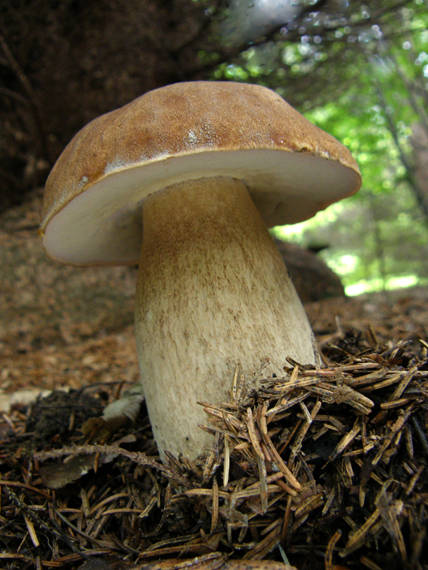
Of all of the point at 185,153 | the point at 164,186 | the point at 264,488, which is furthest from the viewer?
the point at 164,186

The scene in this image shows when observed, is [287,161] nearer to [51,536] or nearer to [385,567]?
[385,567]

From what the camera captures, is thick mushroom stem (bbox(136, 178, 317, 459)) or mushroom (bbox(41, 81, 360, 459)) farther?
thick mushroom stem (bbox(136, 178, 317, 459))

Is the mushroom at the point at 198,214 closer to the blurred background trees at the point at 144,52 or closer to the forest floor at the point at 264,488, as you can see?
the forest floor at the point at 264,488

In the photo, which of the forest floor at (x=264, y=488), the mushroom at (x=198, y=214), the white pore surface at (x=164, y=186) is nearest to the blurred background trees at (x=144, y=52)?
the white pore surface at (x=164, y=186)

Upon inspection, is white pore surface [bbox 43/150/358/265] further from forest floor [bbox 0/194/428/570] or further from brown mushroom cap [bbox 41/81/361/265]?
forest floor [bbox 0/194/428/570]

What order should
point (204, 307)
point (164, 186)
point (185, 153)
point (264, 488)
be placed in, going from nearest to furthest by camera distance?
point (264, 488) → point (185, 153) → point (204, 307) → point (164, 186)

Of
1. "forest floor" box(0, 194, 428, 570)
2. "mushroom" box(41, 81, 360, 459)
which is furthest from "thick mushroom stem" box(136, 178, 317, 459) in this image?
"forest floor" box(0, 194, 428, 570)

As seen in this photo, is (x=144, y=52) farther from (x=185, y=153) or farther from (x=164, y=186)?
(x=185, y=153)

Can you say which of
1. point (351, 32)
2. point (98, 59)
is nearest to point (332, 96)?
point (351, 32)

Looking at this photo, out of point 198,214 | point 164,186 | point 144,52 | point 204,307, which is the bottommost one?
point 204,307

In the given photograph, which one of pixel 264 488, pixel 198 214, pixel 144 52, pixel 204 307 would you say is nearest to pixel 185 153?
pixel 198 214
